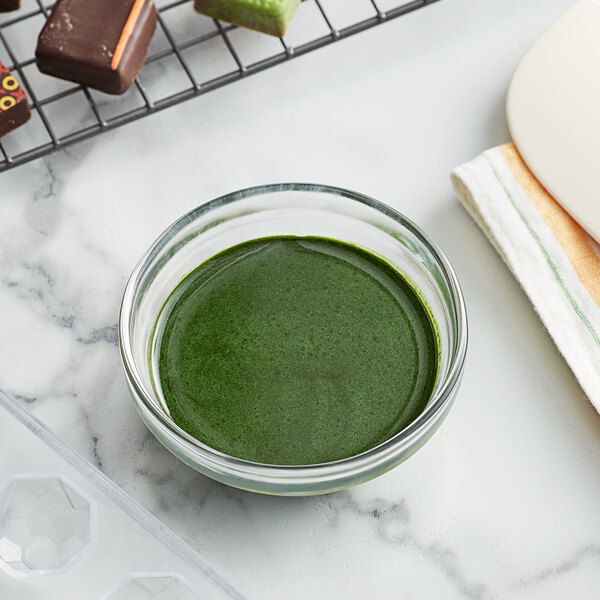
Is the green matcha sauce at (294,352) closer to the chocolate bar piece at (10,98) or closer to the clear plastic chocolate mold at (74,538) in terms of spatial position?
the clear plastic chocolate mold at (74,538)

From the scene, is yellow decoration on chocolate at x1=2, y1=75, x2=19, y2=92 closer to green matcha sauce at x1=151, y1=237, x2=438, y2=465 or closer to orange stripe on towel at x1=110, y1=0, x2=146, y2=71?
orange stripe on towel at x1=110, y1=0, x2=146, y2=71

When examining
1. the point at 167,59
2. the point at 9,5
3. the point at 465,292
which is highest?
the point at 9,5

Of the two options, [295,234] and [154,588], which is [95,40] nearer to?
[295,234]

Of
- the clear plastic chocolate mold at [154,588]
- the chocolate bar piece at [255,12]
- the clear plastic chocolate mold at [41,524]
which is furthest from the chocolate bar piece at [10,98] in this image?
the clear plastic chocolate mold at [154,588]

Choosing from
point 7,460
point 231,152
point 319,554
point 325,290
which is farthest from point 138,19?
point 319,554

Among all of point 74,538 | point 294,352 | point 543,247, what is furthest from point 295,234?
point 74,538
